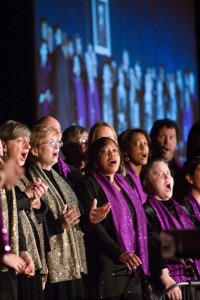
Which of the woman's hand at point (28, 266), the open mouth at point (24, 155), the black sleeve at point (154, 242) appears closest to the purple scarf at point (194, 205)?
the black sleeve at point (154, 242)

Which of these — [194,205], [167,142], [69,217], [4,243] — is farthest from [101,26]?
[4,243]

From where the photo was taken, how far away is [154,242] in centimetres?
581

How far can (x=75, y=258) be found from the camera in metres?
5.33

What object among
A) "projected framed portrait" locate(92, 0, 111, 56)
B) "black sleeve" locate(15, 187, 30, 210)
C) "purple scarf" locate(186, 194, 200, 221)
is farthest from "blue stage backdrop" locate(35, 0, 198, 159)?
"black sleeve" locate(15, 187, 30, 210)

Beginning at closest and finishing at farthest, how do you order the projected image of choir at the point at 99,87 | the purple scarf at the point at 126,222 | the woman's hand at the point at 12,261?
the woman's hand at the point at 12,261
the purple scarf at the point at 126,222
the projected image of choir at the point at 99,87

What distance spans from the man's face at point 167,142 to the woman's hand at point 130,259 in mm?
1848

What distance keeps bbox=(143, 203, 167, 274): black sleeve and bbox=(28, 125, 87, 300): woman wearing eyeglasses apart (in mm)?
566

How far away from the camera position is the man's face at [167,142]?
719 centimetres

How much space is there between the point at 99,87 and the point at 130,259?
10.8 ft

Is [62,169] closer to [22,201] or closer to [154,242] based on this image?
[154,242]

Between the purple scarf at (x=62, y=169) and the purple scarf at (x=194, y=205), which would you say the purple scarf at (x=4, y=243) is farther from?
the purple scarf at (x=194, y=205)

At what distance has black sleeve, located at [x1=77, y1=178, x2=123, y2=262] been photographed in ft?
17.8

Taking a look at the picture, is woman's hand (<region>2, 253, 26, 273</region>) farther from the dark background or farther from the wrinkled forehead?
the dark background

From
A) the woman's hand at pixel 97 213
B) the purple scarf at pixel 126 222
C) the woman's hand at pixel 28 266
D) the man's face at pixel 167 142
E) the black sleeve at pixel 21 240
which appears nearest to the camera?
the woman's hand at pixel 28 266
